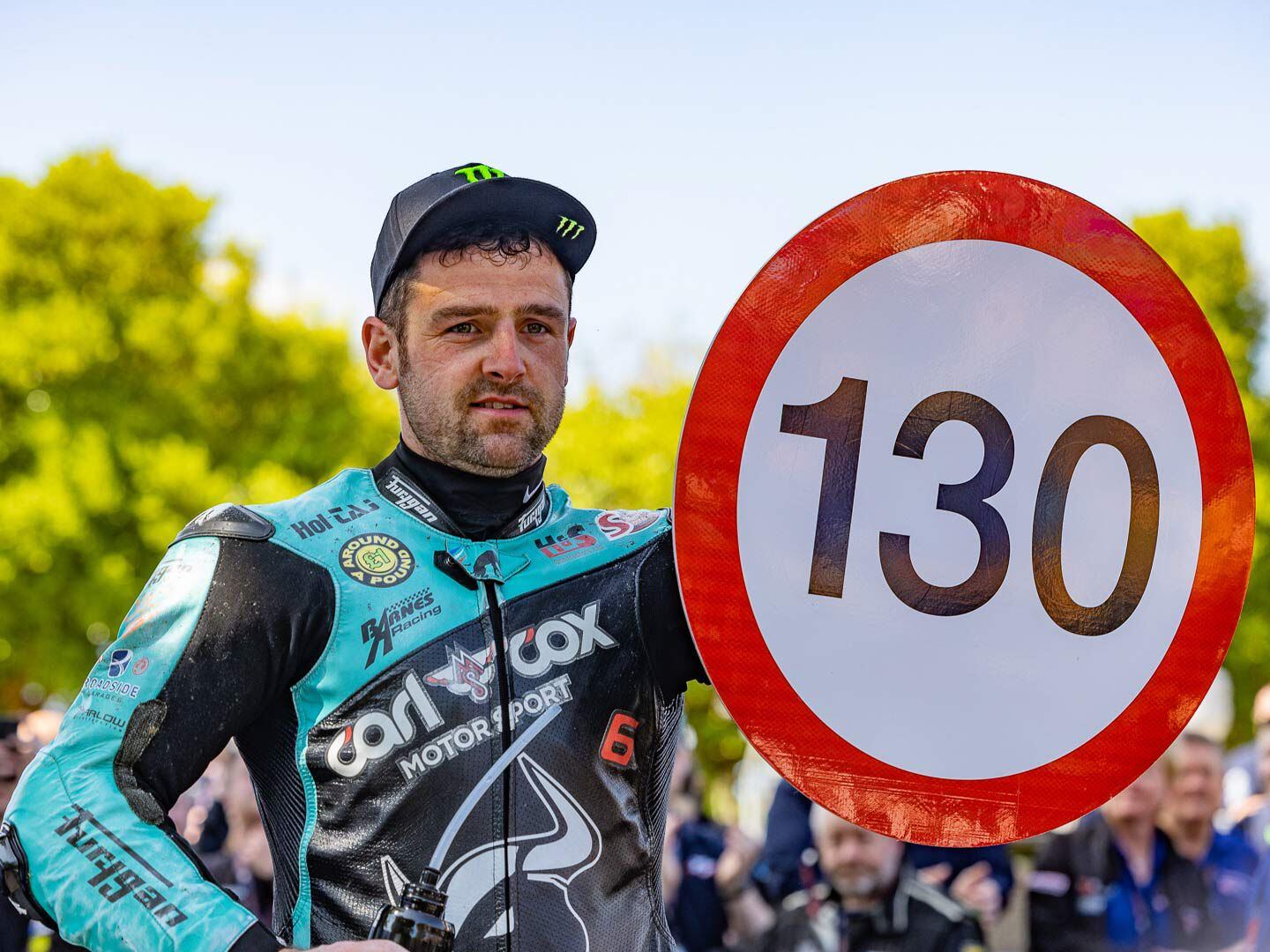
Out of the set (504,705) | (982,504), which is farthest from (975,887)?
(504,705)

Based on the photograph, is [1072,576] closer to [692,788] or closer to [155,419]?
[692,788]

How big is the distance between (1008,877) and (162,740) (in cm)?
517

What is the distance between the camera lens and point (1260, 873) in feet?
20.3

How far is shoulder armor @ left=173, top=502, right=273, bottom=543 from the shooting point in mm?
2292

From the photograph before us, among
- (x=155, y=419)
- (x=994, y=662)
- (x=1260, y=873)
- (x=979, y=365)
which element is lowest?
(x=1260, y=873)

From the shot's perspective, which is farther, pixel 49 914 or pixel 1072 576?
pixel 1072 576

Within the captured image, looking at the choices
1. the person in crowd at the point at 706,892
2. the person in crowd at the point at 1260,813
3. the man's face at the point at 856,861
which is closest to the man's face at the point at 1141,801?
the person in crowd at the point at 1260,813

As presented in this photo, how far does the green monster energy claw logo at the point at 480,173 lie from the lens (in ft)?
8.10

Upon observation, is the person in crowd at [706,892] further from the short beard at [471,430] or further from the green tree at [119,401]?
the green tree at [119,401]

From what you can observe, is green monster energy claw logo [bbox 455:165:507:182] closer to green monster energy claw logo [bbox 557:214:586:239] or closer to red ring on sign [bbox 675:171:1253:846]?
green monster energy claw logo [bbox 557:214:586:239]

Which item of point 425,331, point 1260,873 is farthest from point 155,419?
point 425,331

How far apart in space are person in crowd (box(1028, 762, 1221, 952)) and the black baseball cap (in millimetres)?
4928

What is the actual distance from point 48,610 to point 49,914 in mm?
22392

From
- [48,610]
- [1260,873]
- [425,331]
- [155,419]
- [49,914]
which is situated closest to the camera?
[49,914]
